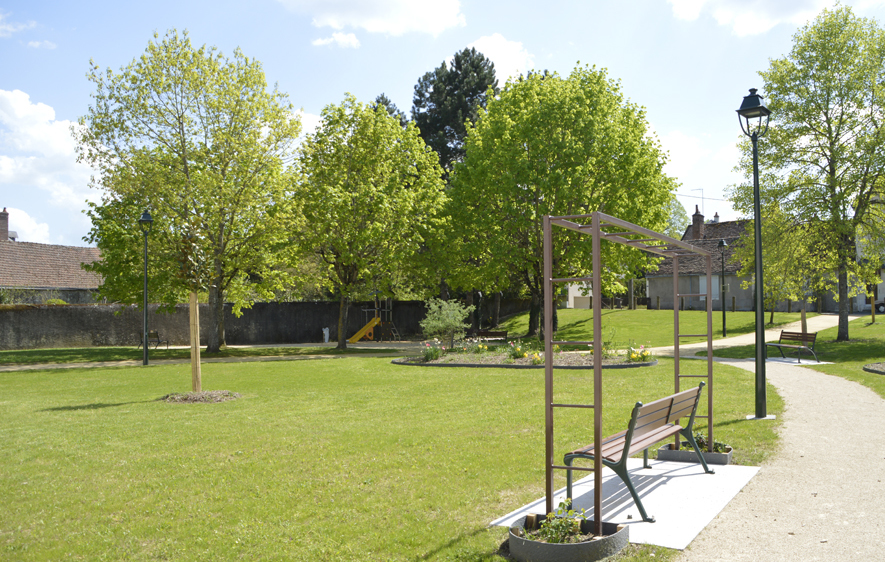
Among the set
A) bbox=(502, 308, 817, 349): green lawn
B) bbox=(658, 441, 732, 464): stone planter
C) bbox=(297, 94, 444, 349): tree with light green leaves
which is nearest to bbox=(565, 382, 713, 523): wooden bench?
bbox=(658, 441, 732, 464): stone planter

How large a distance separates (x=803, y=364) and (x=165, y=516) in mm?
19966

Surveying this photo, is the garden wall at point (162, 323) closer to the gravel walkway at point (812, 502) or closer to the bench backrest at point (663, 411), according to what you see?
the bench backrest at point (663, 411)

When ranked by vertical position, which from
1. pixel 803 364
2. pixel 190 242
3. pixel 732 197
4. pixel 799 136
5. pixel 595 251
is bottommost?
pixel 803 364

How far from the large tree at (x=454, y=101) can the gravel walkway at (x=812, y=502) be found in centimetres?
3868

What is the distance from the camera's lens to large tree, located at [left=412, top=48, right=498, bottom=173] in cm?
4697

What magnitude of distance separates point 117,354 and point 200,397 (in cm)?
1648

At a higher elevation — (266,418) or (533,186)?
(533,186)

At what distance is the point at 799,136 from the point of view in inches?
1072

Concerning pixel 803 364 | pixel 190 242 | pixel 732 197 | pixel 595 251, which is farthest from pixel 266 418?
pixel 732 197

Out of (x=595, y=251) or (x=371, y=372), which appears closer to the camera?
(x=595, y=251)

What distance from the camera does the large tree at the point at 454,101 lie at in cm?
4697

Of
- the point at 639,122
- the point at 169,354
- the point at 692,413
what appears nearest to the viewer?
the point at 692,413

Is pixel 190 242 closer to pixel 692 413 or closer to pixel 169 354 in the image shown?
pixel 692 413

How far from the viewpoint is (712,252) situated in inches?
1973
